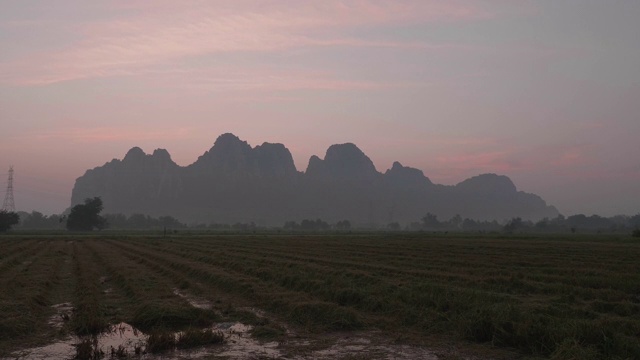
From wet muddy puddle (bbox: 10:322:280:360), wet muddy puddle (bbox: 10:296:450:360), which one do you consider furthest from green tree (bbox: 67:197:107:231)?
wet muddy puddle (bbox: 10:322:280:360)

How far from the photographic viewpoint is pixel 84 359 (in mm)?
9703

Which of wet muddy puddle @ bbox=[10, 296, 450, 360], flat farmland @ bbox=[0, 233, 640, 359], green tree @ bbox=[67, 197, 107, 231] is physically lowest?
wet muddy puddle @ bbox=[10, 296, 450, 360]

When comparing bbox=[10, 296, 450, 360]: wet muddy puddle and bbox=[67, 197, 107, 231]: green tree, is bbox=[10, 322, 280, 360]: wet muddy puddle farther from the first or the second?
bbox=[67, 197, 107, 231]: green tree

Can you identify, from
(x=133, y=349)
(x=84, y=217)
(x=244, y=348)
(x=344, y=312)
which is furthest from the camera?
(x=84, y=217)

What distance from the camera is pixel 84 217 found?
130000 mm

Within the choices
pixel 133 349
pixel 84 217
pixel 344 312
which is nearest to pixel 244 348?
pixel 133 349

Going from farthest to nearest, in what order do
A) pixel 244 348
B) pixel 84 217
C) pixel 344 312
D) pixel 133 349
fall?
pixel 84 217, pixel 344 312, pixel 244 348, pixel 133 349

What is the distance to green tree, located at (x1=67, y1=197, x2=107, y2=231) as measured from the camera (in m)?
129

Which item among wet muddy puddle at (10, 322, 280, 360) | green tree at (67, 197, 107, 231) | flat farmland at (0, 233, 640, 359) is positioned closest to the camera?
wet muddy puddle at (10, 322, 280, 360)

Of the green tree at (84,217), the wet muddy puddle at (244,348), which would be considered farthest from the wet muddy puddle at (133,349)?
the green tree at (84,217)

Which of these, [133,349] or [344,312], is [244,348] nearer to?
[133,349]

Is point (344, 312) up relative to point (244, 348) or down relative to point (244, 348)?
up

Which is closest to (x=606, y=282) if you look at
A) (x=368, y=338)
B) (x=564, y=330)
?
(x=564, y=330)

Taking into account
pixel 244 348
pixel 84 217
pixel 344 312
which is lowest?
pixel 244 348
